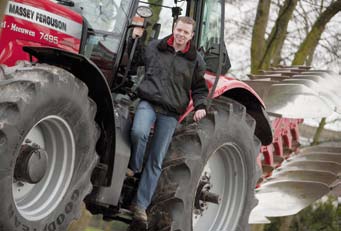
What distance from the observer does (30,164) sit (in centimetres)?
418

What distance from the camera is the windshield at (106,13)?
5477 mm

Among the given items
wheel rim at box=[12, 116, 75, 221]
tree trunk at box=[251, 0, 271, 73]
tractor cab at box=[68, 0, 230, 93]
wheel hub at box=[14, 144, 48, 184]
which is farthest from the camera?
tree trunk at box=[251, 0, 271, 73]

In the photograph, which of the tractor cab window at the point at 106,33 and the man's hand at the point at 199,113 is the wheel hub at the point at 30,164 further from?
the man's hand at the point at 199,113

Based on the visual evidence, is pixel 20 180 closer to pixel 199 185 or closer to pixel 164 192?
pixel 164 192

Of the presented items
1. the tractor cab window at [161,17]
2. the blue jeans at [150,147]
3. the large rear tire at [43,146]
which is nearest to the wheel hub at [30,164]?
the large rear tire at [43,146]

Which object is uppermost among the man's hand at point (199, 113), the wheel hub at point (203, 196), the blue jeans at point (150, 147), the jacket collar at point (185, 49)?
the jacket collar at point (185, 49)

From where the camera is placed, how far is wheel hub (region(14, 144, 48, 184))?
4.16 metres

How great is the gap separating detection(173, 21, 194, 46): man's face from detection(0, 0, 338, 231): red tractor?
233mm

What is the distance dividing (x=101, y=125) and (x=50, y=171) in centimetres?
50

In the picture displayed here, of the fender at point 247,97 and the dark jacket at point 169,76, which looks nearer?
the dark jacket at point 169,76

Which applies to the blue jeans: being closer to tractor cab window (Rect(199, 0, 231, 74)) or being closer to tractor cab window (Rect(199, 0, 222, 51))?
tractor cab window (Rect(199, 0, 231, 74))

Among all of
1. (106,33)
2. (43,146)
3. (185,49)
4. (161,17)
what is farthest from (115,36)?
(43,146)

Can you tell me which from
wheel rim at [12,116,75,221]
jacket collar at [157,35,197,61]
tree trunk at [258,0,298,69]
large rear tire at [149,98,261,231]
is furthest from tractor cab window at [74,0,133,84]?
tree trunk at [258,0,298,69]

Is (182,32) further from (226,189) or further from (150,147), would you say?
(226,189)
